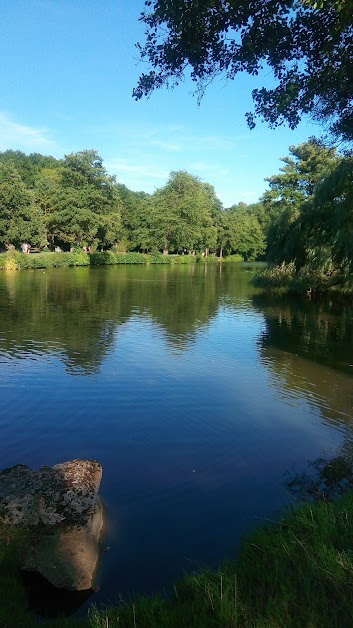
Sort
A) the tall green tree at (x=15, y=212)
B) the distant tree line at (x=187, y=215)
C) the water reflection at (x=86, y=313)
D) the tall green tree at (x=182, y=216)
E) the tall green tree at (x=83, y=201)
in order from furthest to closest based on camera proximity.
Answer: the tall green tree at (x=182, y=216), the tall green tree at (x=83, y=201), the tall green tree at (x=15, y=212), the distant tree line at (x=187, y=215), the water reflection at (x=86, y=313)

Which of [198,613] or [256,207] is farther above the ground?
[256,207]

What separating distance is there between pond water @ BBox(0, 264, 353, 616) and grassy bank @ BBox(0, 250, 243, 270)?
33068 mm

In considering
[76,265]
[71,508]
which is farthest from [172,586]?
[76,265]

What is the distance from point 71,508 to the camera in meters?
5.52

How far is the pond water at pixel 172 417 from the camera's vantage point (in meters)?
6.09

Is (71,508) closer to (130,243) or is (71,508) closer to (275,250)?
(275,250)

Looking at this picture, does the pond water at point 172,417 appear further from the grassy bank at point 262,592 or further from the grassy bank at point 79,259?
the grassy bank at point 79,259

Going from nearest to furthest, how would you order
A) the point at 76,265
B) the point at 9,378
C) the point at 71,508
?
1. the point at 71,508
2. the point at 9,378
3. the point at 76,265

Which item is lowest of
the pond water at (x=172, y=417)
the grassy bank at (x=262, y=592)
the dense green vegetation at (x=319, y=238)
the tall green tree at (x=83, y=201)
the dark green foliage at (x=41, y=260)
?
the pond water at (x=172, y=417)

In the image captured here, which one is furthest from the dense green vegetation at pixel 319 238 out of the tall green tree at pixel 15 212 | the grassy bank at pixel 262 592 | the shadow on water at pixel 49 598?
the tall green tree at pixel 15 212

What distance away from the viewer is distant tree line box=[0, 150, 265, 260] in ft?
200

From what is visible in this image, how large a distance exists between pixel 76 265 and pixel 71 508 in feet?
207

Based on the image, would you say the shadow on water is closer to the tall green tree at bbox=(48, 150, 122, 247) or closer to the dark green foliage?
the dark green foliage

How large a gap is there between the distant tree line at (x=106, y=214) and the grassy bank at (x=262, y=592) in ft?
194
